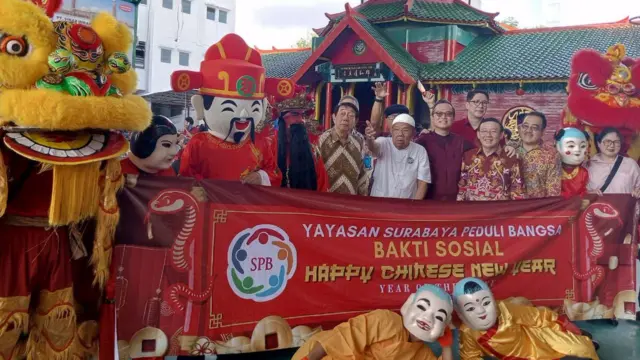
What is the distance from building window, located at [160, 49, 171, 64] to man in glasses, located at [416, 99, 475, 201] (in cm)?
2201

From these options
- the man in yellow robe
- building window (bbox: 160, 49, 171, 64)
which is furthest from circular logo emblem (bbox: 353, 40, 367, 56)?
building window (bbox: 160, 49, 171, 64)

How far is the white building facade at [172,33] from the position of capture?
2420 centimetres

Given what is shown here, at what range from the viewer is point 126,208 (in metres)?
3.06

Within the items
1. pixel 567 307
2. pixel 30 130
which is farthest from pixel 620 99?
pixel 30 130

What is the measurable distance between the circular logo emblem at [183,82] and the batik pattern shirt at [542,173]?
2.40 m

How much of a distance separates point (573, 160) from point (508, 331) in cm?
149

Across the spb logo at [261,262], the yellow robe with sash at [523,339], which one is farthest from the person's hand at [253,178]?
the yellow robe with sash at [523,339]

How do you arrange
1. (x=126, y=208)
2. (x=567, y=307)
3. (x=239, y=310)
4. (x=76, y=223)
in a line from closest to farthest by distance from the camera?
(x=76, y=223), (x=126, y=208), (x=239, y=310), (x=567, y=307)

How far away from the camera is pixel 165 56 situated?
81.2 ft

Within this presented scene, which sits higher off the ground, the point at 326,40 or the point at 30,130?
the point at 326,40

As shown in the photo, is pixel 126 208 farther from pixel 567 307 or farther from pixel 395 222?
pixel 567 307

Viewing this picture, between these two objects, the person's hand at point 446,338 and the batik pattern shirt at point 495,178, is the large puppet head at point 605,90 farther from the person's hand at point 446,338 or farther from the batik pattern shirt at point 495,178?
the person's hand at point 446,338

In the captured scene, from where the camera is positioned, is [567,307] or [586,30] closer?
[567,307]

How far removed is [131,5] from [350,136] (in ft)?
32.2
